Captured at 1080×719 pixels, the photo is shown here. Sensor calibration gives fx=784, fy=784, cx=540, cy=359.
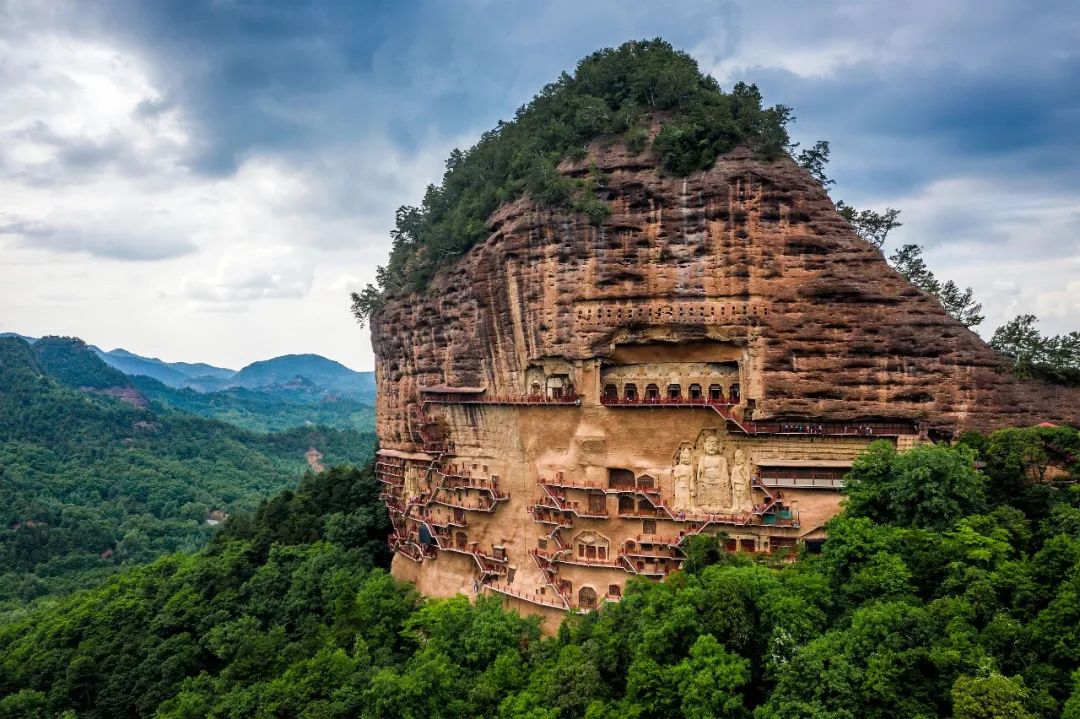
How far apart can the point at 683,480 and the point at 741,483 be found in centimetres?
188

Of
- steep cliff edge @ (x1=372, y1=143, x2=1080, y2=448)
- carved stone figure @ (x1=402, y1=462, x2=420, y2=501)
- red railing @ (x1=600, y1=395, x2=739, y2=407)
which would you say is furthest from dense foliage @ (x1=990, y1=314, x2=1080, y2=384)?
carved stone figure @ (x1=402, y1=462, x2=420, y2=501)

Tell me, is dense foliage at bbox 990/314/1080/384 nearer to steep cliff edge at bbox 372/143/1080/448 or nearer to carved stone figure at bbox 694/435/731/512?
steep cliff edge at bbox 372/143/1080/448

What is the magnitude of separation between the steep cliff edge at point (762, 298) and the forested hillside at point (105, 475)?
152 ft

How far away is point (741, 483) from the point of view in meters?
25.7

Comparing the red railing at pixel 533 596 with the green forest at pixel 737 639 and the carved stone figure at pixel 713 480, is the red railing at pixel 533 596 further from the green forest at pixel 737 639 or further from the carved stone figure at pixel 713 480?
the carved stone figure at pixel 713 480

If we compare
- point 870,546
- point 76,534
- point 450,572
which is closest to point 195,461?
point 76,534

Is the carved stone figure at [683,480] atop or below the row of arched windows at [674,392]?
below

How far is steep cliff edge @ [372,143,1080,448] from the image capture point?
2469cm

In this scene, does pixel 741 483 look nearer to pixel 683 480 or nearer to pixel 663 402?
pixel 683 480

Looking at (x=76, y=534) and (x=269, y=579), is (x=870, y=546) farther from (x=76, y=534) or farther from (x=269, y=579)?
(x=76, y=534)

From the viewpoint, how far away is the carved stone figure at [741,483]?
25.6 m

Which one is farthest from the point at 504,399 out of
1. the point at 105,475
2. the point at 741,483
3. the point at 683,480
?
the point at 105,475

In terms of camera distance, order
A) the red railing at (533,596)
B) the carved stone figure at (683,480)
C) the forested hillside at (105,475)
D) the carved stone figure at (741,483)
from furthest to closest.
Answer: the forested hillside at (105,475)
the red railing at (533,596)
the carved stone figure at (683,480)
the carved stone figure at (741,483)

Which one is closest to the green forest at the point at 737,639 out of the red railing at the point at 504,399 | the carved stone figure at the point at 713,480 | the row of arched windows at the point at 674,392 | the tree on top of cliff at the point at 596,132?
the carved stone figure at the point at 713,480
